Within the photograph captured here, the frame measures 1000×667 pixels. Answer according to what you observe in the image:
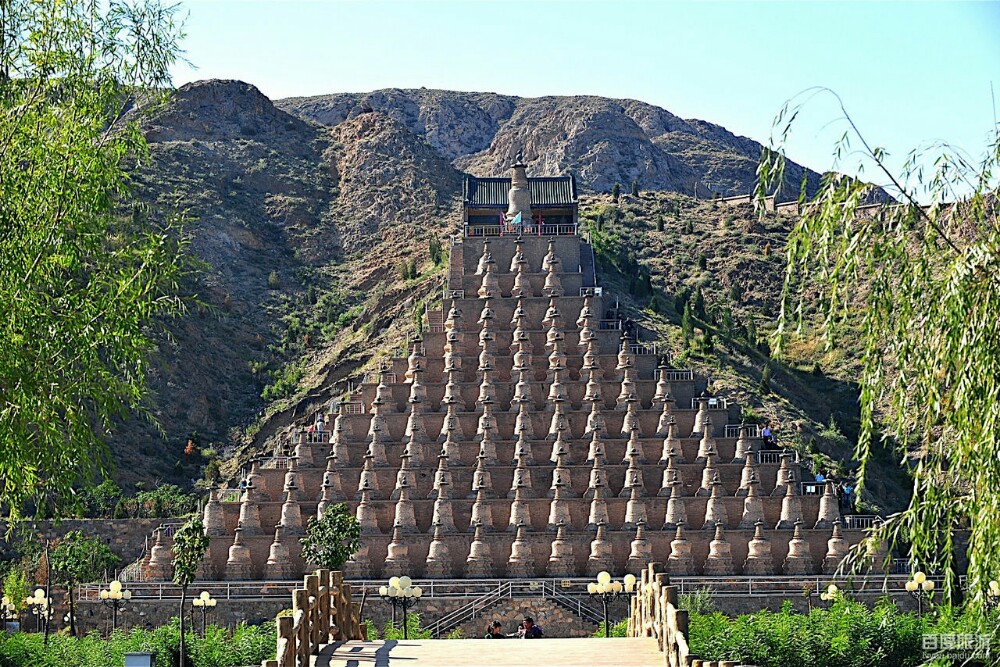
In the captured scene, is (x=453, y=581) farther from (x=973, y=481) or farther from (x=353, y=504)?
(x=973, y=481)

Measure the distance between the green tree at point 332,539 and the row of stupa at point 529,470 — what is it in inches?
52.1

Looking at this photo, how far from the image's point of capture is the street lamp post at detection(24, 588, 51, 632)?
2320 inches

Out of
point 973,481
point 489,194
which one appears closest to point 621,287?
point 489,194

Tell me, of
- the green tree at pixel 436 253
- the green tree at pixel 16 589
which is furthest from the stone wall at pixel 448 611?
the green tree at pixel 436 253

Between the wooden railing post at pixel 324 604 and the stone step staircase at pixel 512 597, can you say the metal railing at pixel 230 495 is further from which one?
→ the wooden railing post at pixel 324 604

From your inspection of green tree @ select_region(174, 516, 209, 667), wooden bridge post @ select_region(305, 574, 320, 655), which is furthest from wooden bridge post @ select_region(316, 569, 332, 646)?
green tree @ select_region(174, 516, 209, 667)

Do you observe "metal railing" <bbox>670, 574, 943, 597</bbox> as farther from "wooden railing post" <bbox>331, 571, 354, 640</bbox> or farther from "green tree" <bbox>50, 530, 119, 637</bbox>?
"wooden railing post" <bbox>331, 571, 354, 640</bbox>

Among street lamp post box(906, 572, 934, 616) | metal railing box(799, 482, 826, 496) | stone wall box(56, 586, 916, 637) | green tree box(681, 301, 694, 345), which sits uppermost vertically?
green tree box(681, 301, 694, 345)

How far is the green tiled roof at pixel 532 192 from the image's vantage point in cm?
9838

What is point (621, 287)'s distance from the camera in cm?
11038

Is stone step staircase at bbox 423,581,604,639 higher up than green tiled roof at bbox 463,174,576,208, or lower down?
lower down

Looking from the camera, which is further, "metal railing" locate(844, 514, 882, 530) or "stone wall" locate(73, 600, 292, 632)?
"metal railing" locate(844, 514, 882, 530)

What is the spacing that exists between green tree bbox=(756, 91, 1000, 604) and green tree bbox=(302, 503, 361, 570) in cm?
4465

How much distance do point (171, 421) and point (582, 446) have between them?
142 ft
